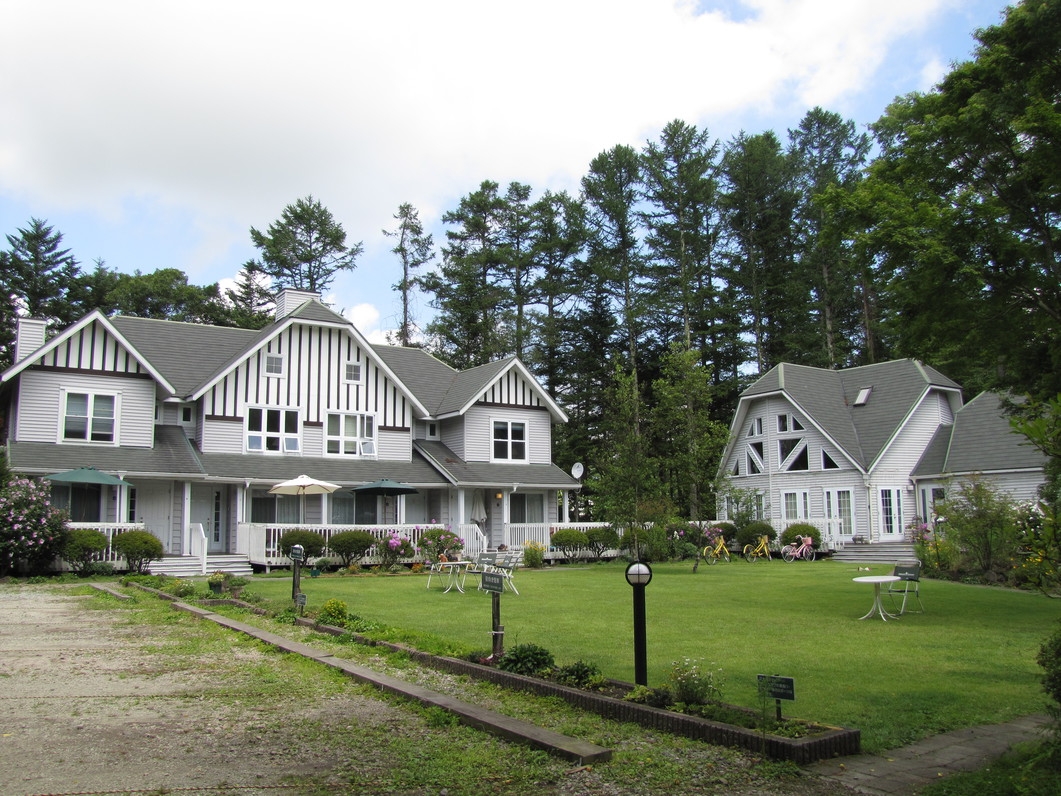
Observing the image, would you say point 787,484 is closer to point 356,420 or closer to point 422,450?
point 422,450

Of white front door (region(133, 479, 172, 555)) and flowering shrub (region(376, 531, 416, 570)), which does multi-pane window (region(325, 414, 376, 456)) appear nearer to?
flowering shrub (region(376, 531, 416, 570))

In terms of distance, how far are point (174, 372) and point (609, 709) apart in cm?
2494

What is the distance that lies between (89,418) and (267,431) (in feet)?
17.7

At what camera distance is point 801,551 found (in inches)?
1302

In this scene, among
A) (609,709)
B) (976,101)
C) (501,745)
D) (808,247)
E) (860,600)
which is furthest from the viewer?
(808,247)

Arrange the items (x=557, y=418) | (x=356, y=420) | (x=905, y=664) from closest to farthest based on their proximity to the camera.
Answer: (x=905, y=664) < (x=356, y=420) < (x=557, y=418)

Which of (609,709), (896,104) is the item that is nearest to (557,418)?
(896,104)

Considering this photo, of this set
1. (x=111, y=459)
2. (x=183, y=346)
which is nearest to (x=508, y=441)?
(x=183, y=346)

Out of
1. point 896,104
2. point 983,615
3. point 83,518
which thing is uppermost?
point 896,104

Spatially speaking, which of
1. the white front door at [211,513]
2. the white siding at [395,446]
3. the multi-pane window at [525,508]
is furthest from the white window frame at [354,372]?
the multi-pane window at [525,508]

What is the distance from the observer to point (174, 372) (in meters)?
28.4

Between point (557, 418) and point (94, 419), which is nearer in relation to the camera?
point (94, 419)

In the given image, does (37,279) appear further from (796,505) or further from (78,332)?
(796,505)

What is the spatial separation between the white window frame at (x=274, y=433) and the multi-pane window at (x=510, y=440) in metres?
7.63
